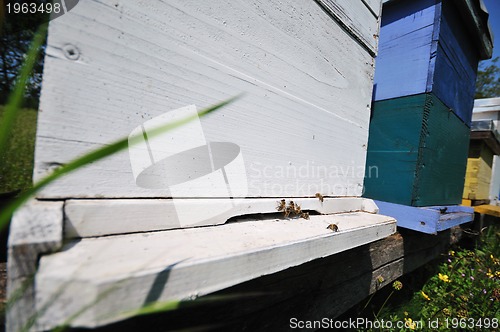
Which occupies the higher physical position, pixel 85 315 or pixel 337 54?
pixel 337 54

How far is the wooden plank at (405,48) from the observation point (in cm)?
143

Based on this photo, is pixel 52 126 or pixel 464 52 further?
pixel 464 52

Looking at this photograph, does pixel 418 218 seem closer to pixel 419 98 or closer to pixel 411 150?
pixel 411 150

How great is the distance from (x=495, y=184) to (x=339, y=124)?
434 cm

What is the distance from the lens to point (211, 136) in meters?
0.68

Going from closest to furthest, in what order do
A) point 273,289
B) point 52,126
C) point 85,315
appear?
point 85,315, point 52,126, point 273,289

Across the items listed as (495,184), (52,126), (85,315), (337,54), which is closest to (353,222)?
(337,54)

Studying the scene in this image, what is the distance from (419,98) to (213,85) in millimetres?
1428

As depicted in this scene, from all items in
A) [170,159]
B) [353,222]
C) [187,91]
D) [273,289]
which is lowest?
[273,289]

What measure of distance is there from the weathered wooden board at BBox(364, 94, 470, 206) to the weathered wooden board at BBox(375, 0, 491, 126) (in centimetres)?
9

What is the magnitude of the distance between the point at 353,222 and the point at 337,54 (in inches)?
31.2

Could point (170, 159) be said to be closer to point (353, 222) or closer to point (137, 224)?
point (137, 224)

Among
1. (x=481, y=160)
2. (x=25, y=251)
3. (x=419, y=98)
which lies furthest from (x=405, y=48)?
(x=481, y=160)

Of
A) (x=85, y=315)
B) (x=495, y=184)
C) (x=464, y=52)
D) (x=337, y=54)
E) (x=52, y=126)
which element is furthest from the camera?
(x=495, y=184)
